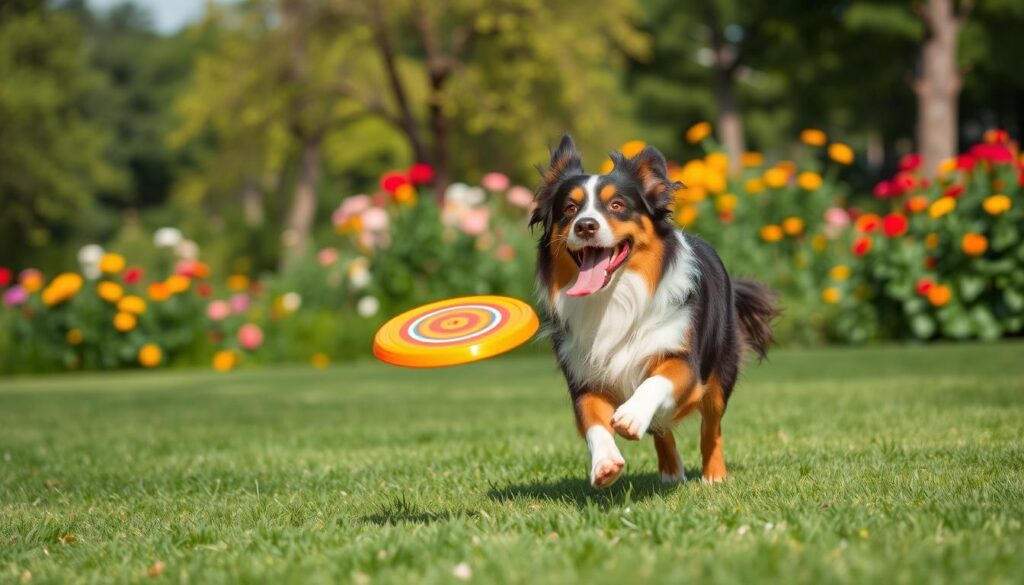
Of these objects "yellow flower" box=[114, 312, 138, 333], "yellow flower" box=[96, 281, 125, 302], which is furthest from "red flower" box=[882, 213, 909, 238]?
"yellow flower" box=[96, 281, 125, 302]

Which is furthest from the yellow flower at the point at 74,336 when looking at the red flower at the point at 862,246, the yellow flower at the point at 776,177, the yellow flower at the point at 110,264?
the red flower at the point at 862,246

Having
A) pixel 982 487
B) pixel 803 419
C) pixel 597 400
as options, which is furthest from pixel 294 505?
pixel 803 419

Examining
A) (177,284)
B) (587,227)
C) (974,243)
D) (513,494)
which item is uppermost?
(587,227)

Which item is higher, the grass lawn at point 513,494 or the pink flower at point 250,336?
the grass lawn at point 513,494

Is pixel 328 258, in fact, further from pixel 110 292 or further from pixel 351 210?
pixel 110 292

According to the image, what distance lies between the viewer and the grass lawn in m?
3.33

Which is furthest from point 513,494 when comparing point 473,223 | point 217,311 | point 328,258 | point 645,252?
point 328,258

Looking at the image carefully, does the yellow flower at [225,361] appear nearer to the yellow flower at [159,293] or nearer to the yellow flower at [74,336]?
the yellow flower at [159,293]

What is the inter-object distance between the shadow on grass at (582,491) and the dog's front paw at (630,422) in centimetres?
27

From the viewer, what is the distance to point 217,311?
16.6 m

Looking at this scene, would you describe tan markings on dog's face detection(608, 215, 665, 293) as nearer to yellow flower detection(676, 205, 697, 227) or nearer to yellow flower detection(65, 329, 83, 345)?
yellow flower detection(676, 205, 697, 227)

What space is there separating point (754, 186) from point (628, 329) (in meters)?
11.1

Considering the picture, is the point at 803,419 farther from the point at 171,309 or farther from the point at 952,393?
the point at 171,309

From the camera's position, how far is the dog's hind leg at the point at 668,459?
17.3ft
